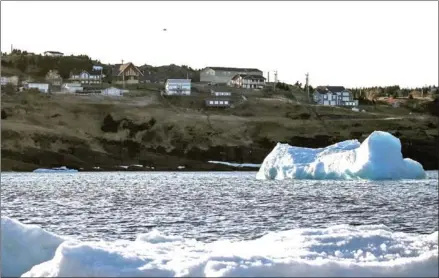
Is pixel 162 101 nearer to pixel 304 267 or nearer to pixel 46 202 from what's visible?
pixel 46 202

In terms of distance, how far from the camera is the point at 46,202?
46.3m

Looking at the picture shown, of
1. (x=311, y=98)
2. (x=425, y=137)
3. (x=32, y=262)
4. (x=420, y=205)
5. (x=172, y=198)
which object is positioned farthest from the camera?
(x=311, y=98)

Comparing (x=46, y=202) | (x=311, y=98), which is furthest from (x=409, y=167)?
(x=311, y=98)

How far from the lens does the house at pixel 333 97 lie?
594ft

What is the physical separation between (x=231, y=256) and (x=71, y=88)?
521 feet

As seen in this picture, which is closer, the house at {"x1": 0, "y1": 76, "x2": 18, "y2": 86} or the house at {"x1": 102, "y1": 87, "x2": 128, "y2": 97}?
the house at {"x1": 102, "y1": 87, "x2": 128, "y2": 97}

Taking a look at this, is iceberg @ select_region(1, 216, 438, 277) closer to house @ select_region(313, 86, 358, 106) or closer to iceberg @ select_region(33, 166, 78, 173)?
iceberg @ select_region(33, 166, 78, 173)

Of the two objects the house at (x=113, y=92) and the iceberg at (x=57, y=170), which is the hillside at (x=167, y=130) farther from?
the house at (x=113, y=92)

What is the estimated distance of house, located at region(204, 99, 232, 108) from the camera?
16462 centimetres

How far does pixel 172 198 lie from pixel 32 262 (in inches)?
1324

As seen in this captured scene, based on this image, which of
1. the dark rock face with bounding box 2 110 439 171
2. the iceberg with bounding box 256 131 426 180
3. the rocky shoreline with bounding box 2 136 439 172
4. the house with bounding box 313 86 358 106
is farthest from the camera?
the house with bounding box 313 86 358 106

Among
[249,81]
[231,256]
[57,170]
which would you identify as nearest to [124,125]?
[57,170]

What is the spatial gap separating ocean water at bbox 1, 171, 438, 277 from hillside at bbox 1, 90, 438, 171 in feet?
222

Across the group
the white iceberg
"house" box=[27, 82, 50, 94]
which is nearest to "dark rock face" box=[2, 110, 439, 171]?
"house" box=[27, 82, 50, 94]
